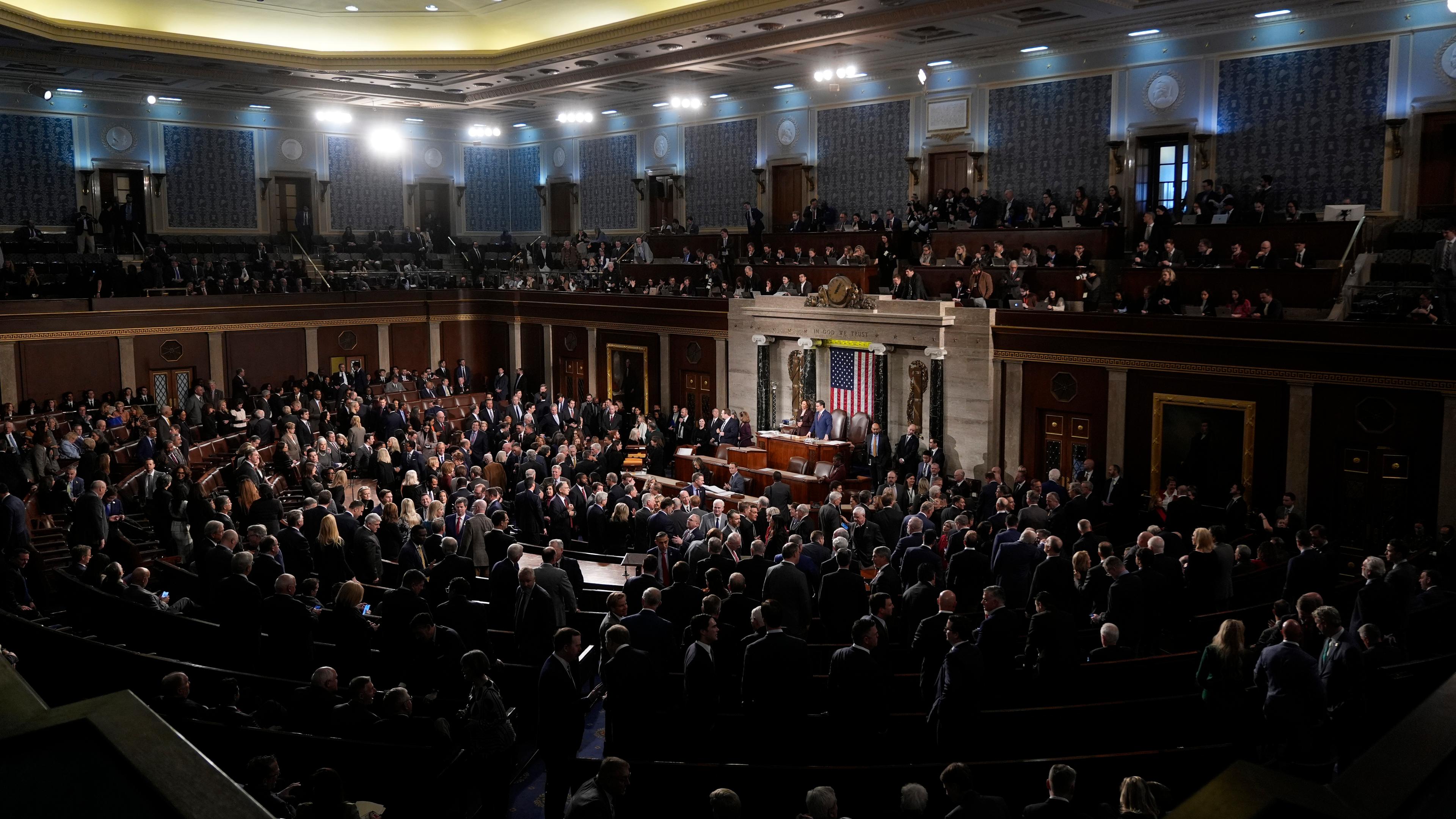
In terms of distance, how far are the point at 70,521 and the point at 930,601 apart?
10.9 m

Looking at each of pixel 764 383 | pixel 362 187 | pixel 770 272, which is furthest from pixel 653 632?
pixel 362 187

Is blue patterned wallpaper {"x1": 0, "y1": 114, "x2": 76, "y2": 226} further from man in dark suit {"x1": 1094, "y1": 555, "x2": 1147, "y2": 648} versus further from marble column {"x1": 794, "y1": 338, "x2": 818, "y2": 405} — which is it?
man in dark suit {"x1": 1094, "y1": 555, "x2": 1147, "y2": 648}

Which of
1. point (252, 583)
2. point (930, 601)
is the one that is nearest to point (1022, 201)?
point (930, 601)

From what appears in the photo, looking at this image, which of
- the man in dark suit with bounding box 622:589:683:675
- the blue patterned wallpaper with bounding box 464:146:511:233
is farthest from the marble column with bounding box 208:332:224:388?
the man in dark suit with bounding box 622:589:683:675

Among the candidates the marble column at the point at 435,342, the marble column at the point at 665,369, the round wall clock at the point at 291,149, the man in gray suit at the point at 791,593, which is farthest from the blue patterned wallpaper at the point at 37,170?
the man in gray suit at the point at 791,593

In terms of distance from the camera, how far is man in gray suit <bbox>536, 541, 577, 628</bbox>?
27.7 feet

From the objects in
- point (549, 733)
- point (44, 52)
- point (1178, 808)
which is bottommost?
point (549, 733)

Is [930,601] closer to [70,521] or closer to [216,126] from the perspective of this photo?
[70,521]

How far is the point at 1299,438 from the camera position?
14.3 m

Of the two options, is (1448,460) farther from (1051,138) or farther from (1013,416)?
(1051,138)

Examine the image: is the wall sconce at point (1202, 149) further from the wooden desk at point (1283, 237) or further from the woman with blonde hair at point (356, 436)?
the woman with blonde hair at point (356, 436)

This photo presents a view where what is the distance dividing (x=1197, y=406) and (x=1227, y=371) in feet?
2.51

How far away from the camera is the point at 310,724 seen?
257 inches

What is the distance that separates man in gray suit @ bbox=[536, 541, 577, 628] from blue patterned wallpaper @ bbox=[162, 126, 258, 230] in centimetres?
2377
